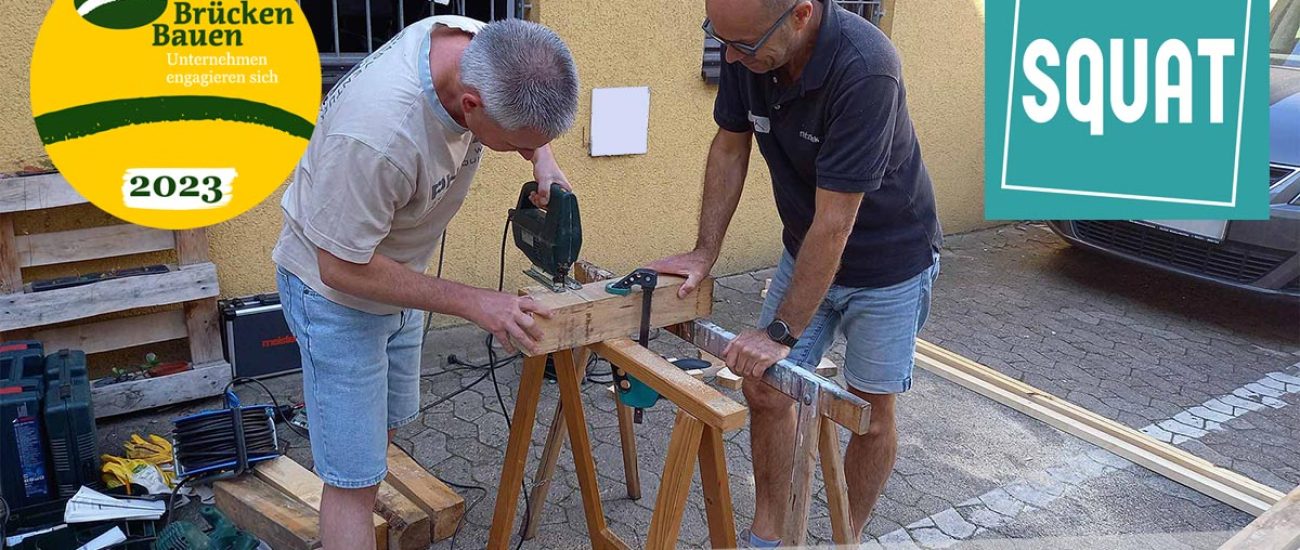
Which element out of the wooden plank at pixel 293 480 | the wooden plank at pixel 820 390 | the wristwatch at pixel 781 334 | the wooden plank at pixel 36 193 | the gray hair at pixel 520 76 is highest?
the gray hair at pixel 520 76

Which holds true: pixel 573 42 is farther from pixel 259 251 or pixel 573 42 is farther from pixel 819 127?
pixel 819 127

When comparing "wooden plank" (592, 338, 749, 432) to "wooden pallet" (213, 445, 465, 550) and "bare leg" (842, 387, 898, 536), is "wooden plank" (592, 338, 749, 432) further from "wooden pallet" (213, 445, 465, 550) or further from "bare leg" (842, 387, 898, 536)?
"wooden pallet" (213, 445, 465, 550)

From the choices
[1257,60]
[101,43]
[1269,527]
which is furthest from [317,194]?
[1257,60]

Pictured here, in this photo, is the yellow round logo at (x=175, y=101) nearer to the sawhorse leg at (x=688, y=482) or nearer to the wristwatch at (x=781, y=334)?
the sawhorse leg at (x=688, y=482)

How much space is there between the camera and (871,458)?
313 cm

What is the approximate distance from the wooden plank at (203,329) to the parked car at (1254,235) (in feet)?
18.9

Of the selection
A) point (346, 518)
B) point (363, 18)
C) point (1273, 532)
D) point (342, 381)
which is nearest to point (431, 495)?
point (346, 518)

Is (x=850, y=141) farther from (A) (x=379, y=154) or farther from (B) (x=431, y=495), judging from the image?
(B) (x=431, y=495)

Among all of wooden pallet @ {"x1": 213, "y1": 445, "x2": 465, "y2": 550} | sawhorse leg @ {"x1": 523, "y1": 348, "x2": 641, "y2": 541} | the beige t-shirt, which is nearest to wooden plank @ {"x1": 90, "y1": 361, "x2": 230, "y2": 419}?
wooden pallet @ {"x1": 213, "y1": 445, "x2": 465, "y2": 550}

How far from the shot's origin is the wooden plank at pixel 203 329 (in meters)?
4.14

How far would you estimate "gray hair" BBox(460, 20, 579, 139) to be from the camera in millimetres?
2031

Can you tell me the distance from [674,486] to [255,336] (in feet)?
8.56

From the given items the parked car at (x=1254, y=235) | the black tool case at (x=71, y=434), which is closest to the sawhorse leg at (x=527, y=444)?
the black tool case at (x=71, y=434)

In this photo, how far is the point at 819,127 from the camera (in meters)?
2.60
